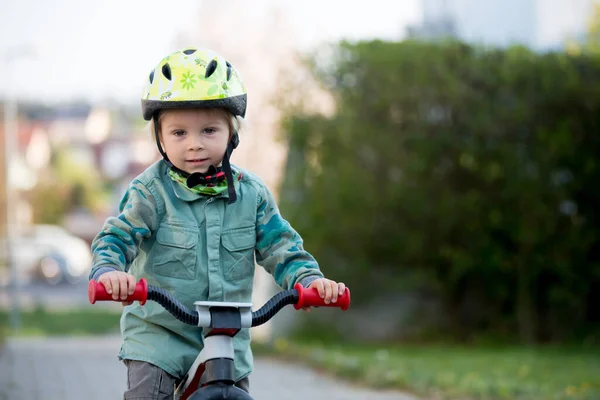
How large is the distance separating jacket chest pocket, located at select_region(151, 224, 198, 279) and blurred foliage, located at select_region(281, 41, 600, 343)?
7.81 m

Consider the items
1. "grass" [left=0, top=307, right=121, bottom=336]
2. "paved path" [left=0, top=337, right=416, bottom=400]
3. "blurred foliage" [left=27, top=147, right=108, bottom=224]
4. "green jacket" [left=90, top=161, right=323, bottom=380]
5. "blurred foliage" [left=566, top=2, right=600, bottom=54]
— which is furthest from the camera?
"blurred foliage" [left=27, top=147, right=108, bottom=224]

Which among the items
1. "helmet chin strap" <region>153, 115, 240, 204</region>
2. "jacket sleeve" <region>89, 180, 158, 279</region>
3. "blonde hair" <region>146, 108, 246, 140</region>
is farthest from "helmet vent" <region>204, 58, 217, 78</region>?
"jacket sleeve" <region>89, 180, 158, 279</region>

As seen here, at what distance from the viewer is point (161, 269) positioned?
327 centimetres

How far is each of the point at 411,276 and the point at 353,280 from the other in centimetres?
66

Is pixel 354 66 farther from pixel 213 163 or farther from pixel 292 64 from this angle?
pixel 213 163

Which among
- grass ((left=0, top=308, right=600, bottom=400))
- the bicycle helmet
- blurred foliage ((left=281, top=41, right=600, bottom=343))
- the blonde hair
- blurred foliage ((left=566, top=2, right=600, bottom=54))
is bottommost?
grass ((left=0, top=308, right=600, bottom=400))

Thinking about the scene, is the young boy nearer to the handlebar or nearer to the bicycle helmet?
the bicycle helmet

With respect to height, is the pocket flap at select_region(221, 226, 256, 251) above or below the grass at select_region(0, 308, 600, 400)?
above

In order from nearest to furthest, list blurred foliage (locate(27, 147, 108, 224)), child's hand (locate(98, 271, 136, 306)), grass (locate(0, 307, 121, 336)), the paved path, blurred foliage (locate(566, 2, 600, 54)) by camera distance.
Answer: child's hand (locate(98, 271, 136, 306)), the paved path, grass (locate(0, 307, 121, 336)), blurred foliage (locate(566, 2, 600, 54)), blurred foliage (locate(27, 147, 108, 224))

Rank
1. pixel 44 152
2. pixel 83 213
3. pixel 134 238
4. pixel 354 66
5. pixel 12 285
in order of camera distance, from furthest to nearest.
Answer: pixel 44 152 < pixel 83 213 < pixel 12 285 < pixel 354 66 < pixel 134 238

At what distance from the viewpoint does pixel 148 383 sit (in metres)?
3.09

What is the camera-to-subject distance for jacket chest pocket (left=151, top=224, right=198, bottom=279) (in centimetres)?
324

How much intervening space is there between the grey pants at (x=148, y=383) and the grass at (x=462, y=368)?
4356mm

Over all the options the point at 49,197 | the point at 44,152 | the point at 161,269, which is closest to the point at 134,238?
the point at 161,269
